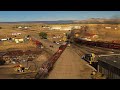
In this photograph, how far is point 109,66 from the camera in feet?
17.8

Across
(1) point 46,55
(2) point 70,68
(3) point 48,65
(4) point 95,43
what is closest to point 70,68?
(2) point 70,68

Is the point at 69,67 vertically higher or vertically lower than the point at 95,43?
lower

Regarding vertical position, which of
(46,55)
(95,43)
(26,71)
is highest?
(95,43)

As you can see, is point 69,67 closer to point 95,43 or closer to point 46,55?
point 46,55

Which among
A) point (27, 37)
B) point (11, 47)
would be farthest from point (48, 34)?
point (11, 47)

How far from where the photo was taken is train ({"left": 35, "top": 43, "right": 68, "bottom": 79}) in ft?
16.4

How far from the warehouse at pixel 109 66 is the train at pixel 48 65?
884 mm

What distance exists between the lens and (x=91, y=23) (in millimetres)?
5469

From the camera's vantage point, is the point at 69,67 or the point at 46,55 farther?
the point at 46,55

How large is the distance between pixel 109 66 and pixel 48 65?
129cm

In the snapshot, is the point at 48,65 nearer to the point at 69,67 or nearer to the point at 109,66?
the point at 69,67

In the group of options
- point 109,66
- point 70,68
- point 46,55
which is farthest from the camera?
point 46,55

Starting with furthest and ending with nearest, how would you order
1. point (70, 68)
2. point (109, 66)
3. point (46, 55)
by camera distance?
1. point (46, 55)
2. point (109, 66)
3. point (70, 68)

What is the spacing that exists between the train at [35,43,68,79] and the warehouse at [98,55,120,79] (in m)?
0.88
